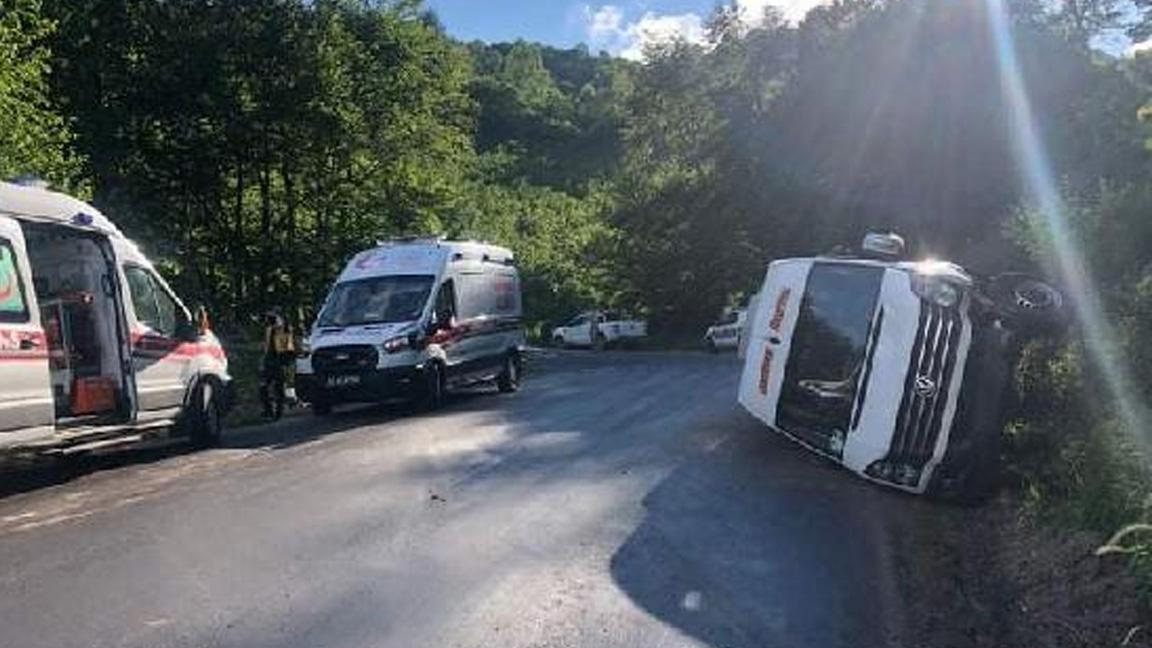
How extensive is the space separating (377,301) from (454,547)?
36.6 feet

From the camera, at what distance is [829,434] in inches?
431

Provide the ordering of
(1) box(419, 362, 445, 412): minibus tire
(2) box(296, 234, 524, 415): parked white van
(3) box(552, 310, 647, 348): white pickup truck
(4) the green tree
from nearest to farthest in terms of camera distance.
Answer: (4) the green tree
(2) box(296, 234, 524, 415): parked white van
(1) box(419, 362, 445, 412): minibus tire
(3) box(552, 310, 647, 348): white pickup truck

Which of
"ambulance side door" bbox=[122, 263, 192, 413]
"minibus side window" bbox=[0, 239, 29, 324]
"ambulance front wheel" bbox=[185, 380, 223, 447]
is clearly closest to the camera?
"minibus side window" bbox=[0, 239, 29, 324]

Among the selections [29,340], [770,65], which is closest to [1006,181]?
[29,340]

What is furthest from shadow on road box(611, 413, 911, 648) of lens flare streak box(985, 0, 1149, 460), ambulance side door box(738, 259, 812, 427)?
lens flare streak box(985, 0, 1149, 460)

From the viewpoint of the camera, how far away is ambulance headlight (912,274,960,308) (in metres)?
9.88

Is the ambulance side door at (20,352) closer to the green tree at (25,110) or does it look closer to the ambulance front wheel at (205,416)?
the ambulance front wheel at (205,416)

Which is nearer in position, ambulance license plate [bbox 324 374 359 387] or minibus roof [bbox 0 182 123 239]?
minibus roof [bbox 0 182 123 239]

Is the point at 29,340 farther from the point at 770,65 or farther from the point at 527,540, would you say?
the point at 770,65

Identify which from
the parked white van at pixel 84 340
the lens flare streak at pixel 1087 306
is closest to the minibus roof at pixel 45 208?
the parked white van at pixel 84 340

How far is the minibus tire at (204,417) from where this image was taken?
14094 mm

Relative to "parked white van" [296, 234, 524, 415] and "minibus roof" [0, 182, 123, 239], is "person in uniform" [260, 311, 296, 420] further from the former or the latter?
"minibus roof" [0, 182, 123, 239]

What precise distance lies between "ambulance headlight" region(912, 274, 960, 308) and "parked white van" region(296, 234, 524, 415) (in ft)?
30.9

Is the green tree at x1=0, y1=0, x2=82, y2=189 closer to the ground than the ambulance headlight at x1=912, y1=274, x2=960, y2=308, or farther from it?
farther from it
